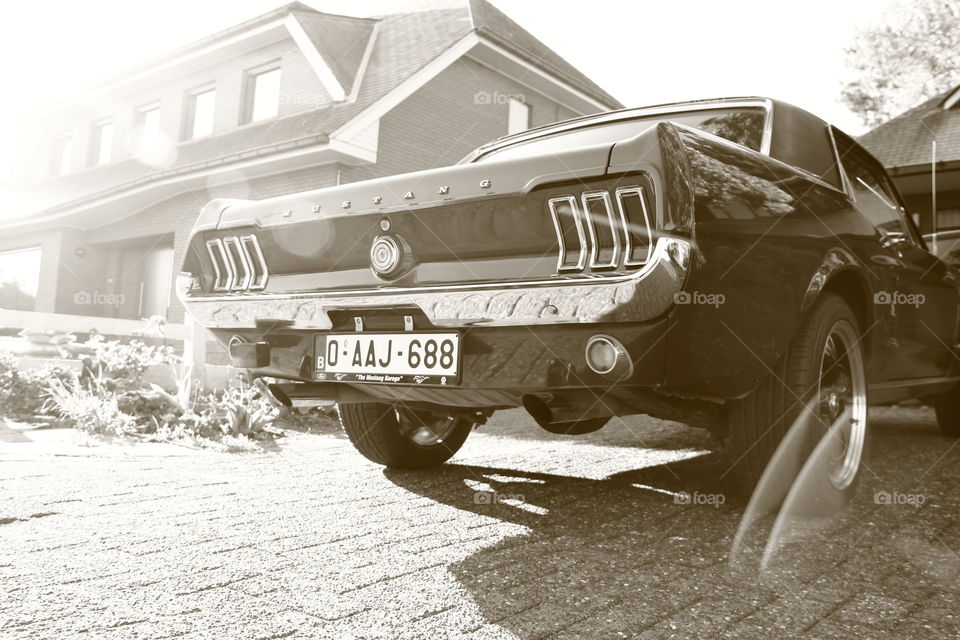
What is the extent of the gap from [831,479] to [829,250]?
2.98 ft

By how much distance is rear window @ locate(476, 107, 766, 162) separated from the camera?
3258 millimetres

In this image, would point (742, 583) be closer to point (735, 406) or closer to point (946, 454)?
point (735, 406)

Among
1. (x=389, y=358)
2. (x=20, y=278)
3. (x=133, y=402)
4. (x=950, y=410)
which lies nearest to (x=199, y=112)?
(x=20, y=278)

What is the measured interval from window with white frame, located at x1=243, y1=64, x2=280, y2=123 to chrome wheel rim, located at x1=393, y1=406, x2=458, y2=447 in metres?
10.4

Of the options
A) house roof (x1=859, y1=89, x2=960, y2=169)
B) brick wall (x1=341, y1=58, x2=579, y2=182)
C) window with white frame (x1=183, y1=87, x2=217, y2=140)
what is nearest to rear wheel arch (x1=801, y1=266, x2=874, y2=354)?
brick wall (x1=341, y1=58, x2=579, y2=182)

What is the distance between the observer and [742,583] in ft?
7.22

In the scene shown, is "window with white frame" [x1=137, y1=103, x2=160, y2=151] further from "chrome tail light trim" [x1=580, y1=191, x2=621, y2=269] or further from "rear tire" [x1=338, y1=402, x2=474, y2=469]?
"chrome tail light trim" [x1=580, y1=191, x2=621, y2=269]

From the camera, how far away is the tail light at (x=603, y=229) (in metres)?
2.21

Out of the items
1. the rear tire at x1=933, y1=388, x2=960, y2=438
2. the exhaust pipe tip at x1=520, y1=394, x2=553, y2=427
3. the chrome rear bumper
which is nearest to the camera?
the chrome rear bumper

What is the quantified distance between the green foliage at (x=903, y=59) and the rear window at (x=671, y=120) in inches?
1038

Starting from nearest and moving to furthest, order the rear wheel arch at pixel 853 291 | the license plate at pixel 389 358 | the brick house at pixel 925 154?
the license plate at pixel 389 358 < the rear wheel arch at pixel 853 291 < the brick house at pixel 925 154

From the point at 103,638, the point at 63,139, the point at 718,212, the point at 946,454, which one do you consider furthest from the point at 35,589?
the point at 63,139

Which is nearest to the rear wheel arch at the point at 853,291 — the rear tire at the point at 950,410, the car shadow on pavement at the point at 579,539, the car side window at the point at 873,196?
the car side window at the point at 873,196

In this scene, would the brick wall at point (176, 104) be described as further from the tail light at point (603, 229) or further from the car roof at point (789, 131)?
the tail light at point (603, 229)
